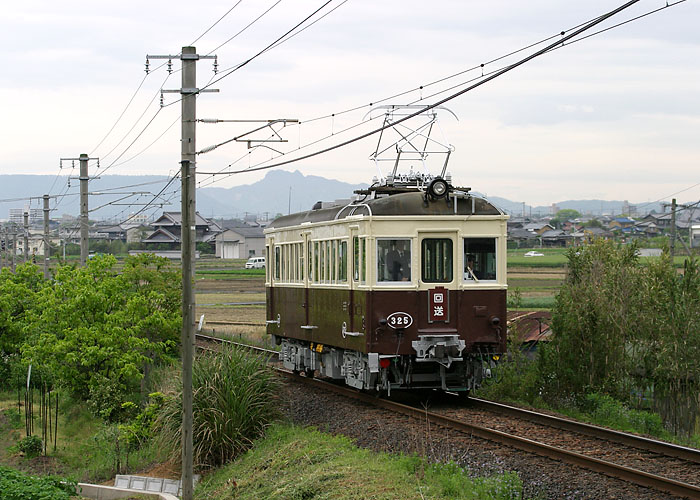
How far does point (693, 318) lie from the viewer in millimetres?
18844

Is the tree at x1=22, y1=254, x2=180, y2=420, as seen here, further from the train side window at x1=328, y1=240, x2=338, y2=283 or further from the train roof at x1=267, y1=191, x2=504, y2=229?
the train roof at x1=267, y1=191, x2=504, y2=229

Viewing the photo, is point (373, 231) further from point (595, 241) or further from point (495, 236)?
point (595, 241)

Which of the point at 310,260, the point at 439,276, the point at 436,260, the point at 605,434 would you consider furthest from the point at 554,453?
the point at 310,260

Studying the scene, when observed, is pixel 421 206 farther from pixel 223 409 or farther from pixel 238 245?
pixel 238 245

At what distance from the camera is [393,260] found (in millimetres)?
15289

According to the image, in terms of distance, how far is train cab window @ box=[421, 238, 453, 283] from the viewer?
50.6 ft

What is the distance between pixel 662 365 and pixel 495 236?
5.41 metres

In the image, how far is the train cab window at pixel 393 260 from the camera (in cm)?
1522

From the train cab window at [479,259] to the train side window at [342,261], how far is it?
2.01 m

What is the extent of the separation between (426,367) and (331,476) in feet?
15.3

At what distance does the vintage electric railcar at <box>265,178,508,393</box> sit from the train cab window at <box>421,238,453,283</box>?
16 mm

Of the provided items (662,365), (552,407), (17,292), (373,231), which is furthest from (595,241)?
(17,292)

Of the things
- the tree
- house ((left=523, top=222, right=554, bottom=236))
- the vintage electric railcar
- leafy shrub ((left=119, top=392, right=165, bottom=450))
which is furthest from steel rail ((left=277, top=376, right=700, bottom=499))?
house ((left=523, top=222, right=554, bottom=236))

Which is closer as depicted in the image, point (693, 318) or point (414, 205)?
point (414, 205)
